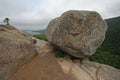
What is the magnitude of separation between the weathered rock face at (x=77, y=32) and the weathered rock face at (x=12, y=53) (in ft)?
8.53

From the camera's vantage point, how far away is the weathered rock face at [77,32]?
52.6 ft

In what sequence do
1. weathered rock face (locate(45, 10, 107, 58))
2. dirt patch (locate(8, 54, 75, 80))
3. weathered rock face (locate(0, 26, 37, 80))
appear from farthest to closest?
weathered rock face (locate(45, 10, 107, 58))
dirt patch (locate(8, 54, 75, 80))
weathered rock face (locate(0, 26, 37, 80))

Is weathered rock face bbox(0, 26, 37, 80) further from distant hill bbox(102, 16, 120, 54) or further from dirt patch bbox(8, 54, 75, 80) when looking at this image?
distant hill bbox(102, 16, 120, 54)

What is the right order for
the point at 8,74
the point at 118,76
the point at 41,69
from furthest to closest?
the point at 118,76
the point at 41,69
the point at 8,74

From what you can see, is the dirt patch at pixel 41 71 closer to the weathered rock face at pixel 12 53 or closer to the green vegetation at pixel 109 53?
the weathered rock face at pixel 12 53

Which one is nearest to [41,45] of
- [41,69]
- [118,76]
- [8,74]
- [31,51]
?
[31,51]

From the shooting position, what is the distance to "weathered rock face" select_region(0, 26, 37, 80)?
14.1 m

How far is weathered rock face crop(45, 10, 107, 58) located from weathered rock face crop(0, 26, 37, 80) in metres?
2.60

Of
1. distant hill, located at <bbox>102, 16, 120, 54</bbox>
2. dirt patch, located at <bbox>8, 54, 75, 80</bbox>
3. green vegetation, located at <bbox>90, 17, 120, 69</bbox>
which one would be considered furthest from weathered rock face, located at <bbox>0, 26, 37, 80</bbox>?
distant hill, located at <bbox>102, 16, 120, 54</bbox>

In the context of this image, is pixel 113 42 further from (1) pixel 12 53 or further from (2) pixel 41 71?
(1) pixel 12 53

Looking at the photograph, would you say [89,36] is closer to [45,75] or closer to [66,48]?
[66,48]

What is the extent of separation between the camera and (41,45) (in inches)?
734

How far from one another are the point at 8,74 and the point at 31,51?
117 inches

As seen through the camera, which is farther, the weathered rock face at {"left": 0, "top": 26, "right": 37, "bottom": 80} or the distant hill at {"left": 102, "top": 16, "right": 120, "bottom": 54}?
the distant hill at {"left": 102, "top": 16, "right": 120, "bottom": 54}
